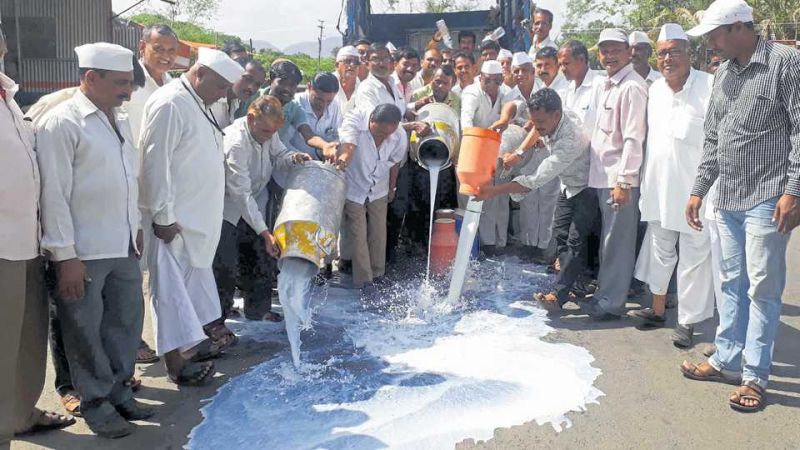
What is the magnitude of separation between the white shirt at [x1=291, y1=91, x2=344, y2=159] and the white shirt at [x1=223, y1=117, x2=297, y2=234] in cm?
70

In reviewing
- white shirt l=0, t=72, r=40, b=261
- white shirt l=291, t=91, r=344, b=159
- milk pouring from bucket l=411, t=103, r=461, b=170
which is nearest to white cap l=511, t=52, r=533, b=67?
milk pouring from bucket l=411, t=103, r=461, b=170

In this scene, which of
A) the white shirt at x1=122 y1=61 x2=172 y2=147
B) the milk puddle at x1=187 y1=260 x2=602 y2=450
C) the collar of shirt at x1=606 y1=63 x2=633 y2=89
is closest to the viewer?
the milk puddle at x1=187 y1=260 x2=602 y2=450

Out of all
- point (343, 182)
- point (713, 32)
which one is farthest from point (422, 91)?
point (713, 32)

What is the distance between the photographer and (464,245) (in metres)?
5.18

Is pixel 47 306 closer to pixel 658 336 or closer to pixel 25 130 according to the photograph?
pixel 25 130

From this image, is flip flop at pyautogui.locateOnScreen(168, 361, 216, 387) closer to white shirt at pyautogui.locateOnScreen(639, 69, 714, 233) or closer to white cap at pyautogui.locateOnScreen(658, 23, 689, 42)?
white shirt at pyautogui.locateOnScreen(639, 69, 714, 233)

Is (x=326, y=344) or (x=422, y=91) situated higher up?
(x=422, y=91)

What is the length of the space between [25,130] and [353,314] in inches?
109

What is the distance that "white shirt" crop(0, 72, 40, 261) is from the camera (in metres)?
2.71

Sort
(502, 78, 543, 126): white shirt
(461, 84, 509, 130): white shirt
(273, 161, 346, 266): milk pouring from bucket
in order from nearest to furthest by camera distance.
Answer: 1. (273, 161, 346, 266): milk pouring from bucket
2. (461, 84, 509, 130): white shirt
3. (502, 78, 543, 126): white shirt

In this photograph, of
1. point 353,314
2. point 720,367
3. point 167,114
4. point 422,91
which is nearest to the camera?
point 167,114

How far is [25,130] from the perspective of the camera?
2.87m

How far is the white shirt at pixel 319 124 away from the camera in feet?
17.1

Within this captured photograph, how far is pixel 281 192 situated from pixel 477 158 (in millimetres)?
1473
